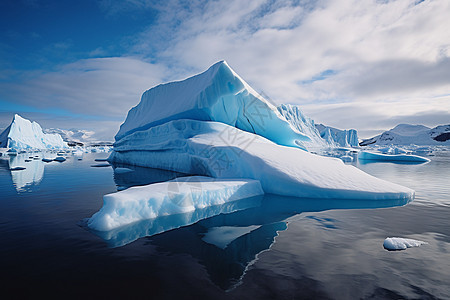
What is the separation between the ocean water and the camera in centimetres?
223

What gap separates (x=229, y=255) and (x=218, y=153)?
531cm

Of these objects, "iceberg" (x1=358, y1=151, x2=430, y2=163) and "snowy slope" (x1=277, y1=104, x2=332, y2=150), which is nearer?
"iceberg" (x1=358, y1=151, x2=430, y2=163)

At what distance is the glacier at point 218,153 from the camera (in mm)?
4754

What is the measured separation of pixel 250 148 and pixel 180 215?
4.03 m

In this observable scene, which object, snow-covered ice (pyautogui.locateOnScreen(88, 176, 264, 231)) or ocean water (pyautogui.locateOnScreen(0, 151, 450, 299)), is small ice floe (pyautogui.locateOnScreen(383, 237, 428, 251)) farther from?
snow-covered ice (pyautogui.locateOnScreen(88, 176, 264, 231))

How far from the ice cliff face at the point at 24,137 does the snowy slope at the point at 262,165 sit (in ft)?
117

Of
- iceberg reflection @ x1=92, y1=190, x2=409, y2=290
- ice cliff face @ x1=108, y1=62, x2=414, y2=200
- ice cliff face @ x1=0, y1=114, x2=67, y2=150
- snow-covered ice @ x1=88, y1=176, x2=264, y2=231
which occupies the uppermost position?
ice cliff face @ x1=0, y1=114, x2=67, y2=150

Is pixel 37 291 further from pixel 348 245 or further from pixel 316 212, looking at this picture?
pixel 316 212

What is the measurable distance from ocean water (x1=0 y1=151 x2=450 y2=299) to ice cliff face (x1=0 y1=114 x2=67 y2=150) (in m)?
39.9

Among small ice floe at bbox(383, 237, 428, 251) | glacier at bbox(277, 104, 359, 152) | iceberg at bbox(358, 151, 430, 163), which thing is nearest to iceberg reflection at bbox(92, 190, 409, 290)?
Answer: small ice floe at bbox(383, 237, 428, 251)

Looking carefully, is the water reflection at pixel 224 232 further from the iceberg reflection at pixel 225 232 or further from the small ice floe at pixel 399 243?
the small ice floe at pixel 399 243

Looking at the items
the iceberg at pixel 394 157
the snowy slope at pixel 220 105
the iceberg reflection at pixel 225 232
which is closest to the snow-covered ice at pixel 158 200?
the iceberg reflection at pixel 225 232

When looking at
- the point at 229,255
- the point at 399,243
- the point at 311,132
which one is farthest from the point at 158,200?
the point at 311,132

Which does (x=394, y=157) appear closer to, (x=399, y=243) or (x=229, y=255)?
(x=399, y=243)
